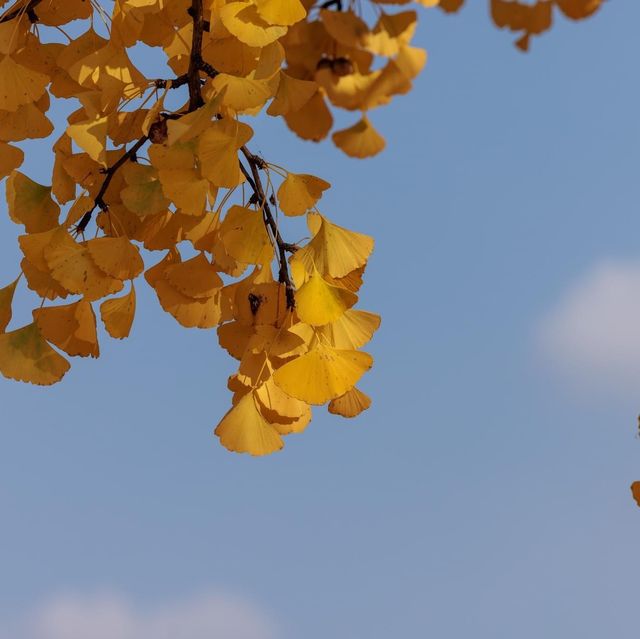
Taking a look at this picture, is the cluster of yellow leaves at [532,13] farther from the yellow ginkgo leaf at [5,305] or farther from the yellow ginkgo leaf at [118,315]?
the yellow ginkgo leaf at [5,305]

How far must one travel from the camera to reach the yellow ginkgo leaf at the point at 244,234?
183 centimetres

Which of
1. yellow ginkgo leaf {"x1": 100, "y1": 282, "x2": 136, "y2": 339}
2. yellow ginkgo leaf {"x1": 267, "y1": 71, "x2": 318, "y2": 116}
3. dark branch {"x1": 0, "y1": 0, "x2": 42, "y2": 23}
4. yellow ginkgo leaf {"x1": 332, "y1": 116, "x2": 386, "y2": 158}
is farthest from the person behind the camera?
dark branch {"x1": 0, "y1": 0, "x2": 42, "y2": 23}

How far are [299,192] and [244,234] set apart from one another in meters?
0.14

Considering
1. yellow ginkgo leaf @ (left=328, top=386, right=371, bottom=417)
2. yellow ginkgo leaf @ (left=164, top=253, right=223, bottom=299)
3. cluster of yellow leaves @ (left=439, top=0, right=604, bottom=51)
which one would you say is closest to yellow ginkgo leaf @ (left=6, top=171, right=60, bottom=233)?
yellow ginkgo leaf @ (left=164, top=253, right=223, bottom=299)

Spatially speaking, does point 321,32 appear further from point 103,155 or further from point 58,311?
point 58,311

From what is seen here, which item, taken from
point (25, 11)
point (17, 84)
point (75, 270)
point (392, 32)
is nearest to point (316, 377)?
point (75, 270)

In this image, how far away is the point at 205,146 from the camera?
1699mm

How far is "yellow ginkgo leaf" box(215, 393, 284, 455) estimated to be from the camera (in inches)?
73.4

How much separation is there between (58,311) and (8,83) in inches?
17.8

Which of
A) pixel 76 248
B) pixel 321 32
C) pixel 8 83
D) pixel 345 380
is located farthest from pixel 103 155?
pixel 321 32

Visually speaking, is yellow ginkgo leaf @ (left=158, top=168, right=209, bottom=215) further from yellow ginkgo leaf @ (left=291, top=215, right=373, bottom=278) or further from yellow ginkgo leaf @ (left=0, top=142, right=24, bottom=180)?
yellow ginkgo leaf @ (left=0, top=142, right=24, bottom=180)

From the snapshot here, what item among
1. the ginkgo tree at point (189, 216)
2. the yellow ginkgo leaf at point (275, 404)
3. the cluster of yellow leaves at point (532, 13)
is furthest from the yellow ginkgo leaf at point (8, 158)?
the cluster of yellow leaves at point (532, 13)

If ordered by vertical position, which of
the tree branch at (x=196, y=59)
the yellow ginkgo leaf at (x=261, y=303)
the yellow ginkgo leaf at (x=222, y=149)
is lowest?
the yellow ginkgo leaf at (x=261, y=303)

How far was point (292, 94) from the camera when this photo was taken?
158 cm
